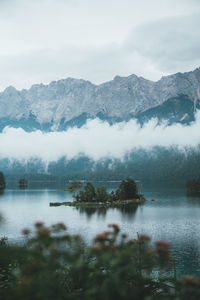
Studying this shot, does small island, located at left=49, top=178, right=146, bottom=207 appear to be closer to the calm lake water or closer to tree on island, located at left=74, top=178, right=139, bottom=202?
tree on island, located at left=74, top=178, right=139, bottom=202

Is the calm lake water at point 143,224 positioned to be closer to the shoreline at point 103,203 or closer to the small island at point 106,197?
the shoreline at point 103,203

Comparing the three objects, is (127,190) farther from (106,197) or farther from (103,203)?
(103,203)

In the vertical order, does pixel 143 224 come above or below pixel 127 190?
below

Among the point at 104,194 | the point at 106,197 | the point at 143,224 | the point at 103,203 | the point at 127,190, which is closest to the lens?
the point at 143,224

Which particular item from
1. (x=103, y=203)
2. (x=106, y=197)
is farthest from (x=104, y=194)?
(x=103, y=203)

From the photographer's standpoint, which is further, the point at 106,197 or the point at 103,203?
the point at 106,197

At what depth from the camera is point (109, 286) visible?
22.0 feet

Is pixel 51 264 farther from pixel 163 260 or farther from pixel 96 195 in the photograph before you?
pixel 96 195

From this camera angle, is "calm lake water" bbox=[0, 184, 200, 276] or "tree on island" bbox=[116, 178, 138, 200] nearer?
"calm lake water" bbox=[0, 184, 200, 276]

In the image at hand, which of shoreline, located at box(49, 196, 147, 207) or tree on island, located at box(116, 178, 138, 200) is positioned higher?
tree on island, located at box(116, 178, 138, 200)

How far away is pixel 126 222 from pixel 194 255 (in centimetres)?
3578

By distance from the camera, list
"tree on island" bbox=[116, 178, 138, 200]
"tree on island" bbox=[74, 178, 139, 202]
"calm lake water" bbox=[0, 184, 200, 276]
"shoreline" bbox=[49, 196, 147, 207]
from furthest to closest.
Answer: "tree on island" bbox=[116, 178, 138, 200] → "tree on island" bbox=[74, 178, 139, 202] → "shoreline" bbox=[49, 196, 147, 207] → "calm lake water" bbox=[0, 184, 200, 276]

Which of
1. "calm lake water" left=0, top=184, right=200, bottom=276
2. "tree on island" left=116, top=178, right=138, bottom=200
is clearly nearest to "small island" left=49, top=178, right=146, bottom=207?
"tree on island" left=116, top=178, right=138, bottom=200

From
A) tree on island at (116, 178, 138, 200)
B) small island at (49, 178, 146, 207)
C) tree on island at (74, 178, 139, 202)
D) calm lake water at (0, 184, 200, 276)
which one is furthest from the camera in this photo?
tree on island at (116, 178, 138, 200)
